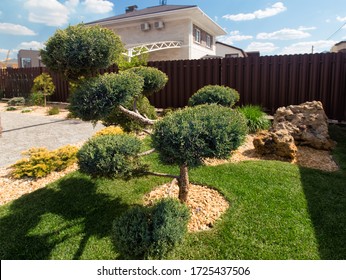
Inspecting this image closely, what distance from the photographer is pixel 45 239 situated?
305 cm

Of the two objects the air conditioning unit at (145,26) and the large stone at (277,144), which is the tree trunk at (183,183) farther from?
the air conditioning unit at (145,26)

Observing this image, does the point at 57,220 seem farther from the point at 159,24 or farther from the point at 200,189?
the point at 159,24

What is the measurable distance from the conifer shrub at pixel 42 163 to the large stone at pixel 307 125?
440 centimetres

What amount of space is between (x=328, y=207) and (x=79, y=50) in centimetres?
357

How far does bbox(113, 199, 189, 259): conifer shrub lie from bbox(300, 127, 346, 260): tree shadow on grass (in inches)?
61.0

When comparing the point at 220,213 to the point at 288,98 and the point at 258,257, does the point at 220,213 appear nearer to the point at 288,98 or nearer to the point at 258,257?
the point at 258,257

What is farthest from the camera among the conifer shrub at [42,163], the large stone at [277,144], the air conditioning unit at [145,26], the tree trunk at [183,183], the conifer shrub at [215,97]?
the air conditioning unit at [145,26]

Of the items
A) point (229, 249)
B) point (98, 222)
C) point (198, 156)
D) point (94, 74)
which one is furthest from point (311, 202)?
point (94, 74)

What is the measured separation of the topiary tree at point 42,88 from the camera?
13.2 m

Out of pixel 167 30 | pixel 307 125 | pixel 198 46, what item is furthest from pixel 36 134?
pixel 198 46

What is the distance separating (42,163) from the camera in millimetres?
4703

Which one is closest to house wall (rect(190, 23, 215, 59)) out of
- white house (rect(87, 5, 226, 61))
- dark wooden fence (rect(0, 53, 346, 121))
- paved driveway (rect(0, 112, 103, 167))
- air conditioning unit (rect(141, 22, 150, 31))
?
white house (rect(87, 5, 226, 61))

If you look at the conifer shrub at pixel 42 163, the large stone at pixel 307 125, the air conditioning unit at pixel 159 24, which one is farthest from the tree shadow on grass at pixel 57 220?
the air conditioning unit at pixel 159 24

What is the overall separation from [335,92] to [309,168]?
4.43m
